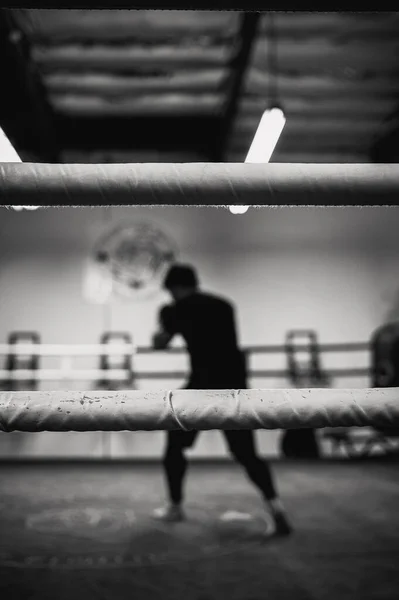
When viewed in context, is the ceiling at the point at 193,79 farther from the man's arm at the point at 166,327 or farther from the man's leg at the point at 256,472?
the man's leg at the point at 256,472

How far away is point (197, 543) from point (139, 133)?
3.89 m

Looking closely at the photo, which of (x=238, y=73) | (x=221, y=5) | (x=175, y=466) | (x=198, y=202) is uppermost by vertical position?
(x=238, y=73)

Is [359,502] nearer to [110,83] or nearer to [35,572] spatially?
[35,572]

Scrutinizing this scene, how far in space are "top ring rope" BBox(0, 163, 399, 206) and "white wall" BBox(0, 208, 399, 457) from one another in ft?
16.0

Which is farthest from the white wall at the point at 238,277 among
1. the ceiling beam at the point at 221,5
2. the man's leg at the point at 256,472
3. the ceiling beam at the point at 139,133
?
the ceiling beam at the point at 221,5

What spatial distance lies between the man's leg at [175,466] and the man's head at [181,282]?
0.71 m

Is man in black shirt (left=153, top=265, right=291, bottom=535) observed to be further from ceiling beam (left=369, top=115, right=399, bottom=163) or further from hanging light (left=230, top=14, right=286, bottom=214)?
ceiling beam (left=369, top=115, right=399, bottom=163)

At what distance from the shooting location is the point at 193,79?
448 centimetres

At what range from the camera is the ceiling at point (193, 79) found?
3723 millimetres

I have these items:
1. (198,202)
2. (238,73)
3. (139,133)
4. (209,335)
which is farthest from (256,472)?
(139,133)

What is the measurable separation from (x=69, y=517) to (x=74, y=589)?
1.12 m

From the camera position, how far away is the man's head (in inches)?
98.3

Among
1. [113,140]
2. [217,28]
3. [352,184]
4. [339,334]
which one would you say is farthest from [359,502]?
[113,140]

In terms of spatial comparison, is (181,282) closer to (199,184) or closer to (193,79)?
(199,184)
